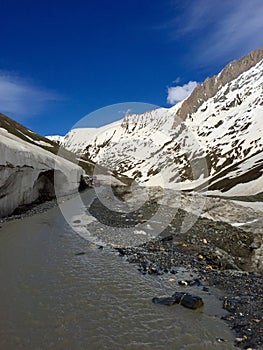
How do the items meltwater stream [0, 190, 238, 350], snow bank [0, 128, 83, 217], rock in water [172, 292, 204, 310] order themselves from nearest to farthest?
meltwater stream [0, 190, 238, 350] < rock in water [172, 292, 204, 310] < snow bank [0, 128, 83, 217]

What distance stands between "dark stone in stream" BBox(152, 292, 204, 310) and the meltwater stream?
10.0 inches

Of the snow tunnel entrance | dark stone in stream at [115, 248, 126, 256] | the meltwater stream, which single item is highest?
the snow tunnel entrance

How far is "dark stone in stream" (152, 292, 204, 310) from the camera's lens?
11105 millimetres

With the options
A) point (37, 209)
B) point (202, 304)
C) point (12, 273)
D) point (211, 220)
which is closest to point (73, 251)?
point (12, 273)

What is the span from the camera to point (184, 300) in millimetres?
11398

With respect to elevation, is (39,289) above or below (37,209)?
below

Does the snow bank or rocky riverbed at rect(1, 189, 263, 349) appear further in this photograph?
the snow bank

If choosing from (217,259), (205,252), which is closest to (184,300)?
(217,259)

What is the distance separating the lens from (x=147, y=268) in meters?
15.1

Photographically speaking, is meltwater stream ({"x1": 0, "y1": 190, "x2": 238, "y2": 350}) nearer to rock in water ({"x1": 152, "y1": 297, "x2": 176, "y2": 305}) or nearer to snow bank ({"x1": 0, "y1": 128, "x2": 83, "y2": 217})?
rock in water ({"x1": 152, "y1": 297, "x2": 176, "y2": 305})

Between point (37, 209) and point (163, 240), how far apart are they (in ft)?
53.2

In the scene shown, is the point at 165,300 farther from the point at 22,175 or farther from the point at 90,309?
the point at 22,175

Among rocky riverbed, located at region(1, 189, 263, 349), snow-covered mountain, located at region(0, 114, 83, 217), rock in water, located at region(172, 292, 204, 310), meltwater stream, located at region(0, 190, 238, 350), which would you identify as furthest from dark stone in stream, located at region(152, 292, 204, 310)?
snow-covered mountain, located at region(0, 114, 83, 217)

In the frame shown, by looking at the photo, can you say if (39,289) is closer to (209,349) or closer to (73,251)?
(73,251)
